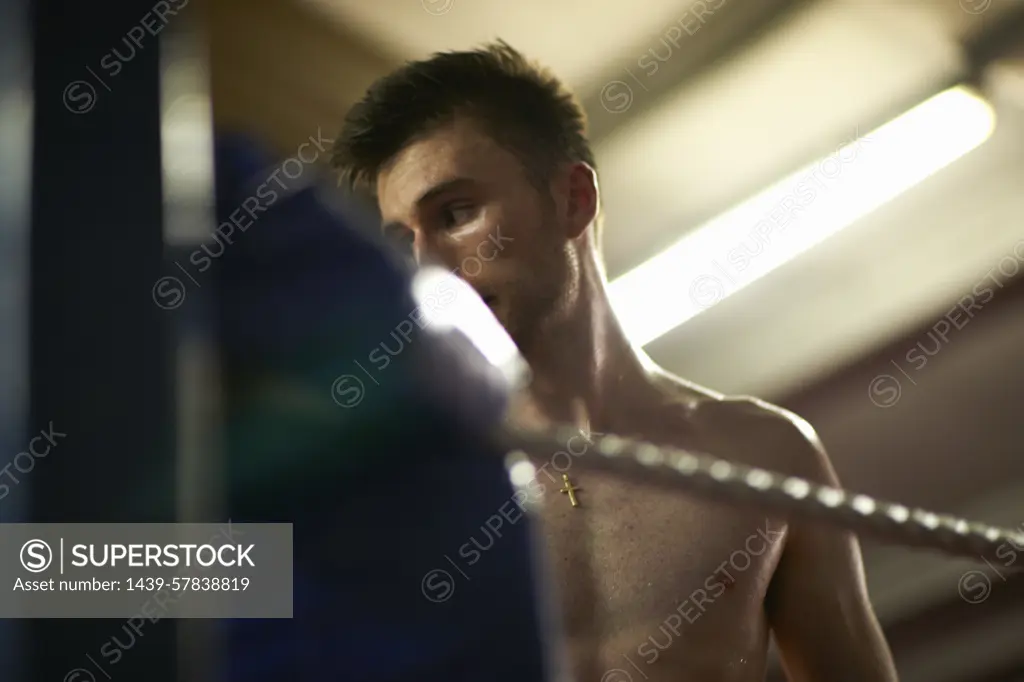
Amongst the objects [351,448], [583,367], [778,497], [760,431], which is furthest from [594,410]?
[351,448]

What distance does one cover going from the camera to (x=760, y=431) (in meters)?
1.09

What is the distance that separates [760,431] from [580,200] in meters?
0.31

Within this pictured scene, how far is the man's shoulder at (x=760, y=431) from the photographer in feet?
3.51

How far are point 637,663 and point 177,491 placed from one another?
77cm

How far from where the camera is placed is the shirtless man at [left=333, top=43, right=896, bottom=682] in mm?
979

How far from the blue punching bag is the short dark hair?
2.65 ft

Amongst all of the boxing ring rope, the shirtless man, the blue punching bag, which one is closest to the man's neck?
the shirtless man

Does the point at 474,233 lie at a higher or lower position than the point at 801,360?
lower

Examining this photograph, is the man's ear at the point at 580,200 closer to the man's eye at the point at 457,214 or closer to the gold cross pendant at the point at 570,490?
the man's eye at the point at 457,214

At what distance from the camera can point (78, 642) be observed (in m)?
0.24

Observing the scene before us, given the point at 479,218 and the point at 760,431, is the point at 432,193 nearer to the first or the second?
the point at 479,218

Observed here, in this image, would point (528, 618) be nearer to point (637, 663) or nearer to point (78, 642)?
point (78, 642)

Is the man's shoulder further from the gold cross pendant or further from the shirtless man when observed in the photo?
the gold cross pendant

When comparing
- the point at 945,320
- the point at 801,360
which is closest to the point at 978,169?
the point at 945,320
